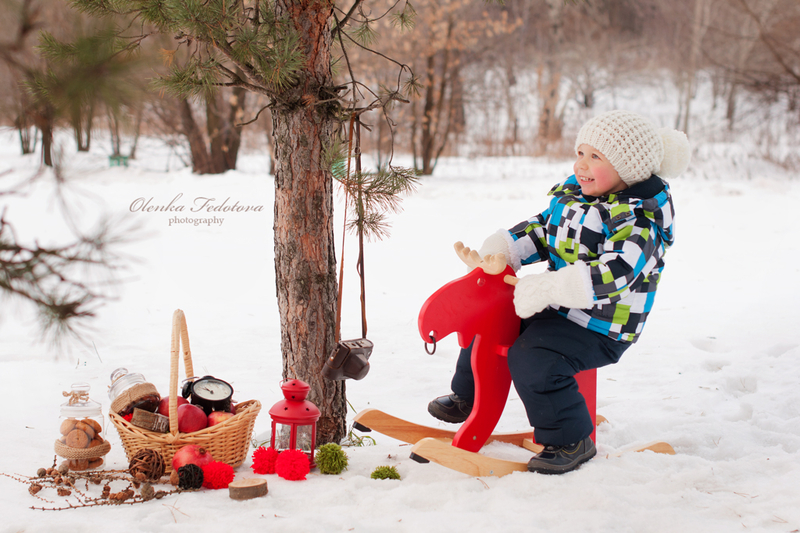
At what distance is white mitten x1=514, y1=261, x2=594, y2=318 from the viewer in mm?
1503

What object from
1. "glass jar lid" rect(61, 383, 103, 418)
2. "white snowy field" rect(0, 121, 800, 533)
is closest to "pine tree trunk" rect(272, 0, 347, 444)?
"white snowy field" rect(0, 121, 800, 533)

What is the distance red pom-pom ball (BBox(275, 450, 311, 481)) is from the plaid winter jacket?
814 millimetres

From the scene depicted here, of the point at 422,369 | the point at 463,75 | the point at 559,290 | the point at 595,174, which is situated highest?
the point at 463,75

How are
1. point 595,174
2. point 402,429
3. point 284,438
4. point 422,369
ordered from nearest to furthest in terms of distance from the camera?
1. point 595,174
2. point 402,429
3. point 284,438
4. point 422,369

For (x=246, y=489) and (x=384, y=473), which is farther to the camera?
(x=384, y=473)

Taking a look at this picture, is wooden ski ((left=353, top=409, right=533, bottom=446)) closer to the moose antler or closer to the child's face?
the moose antler

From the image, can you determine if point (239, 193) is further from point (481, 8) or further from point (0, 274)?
point (481, 8)

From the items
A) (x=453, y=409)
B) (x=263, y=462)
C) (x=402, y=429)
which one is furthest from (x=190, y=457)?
(x=453, y=409)

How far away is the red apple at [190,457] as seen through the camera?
1537mm

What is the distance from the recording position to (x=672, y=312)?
3877 millimetres

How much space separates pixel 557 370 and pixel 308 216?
856 mm

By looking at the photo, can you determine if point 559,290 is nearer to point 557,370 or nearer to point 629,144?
point 557,370

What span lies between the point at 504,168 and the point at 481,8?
3.90 m

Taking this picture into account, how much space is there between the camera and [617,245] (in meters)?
1.54
